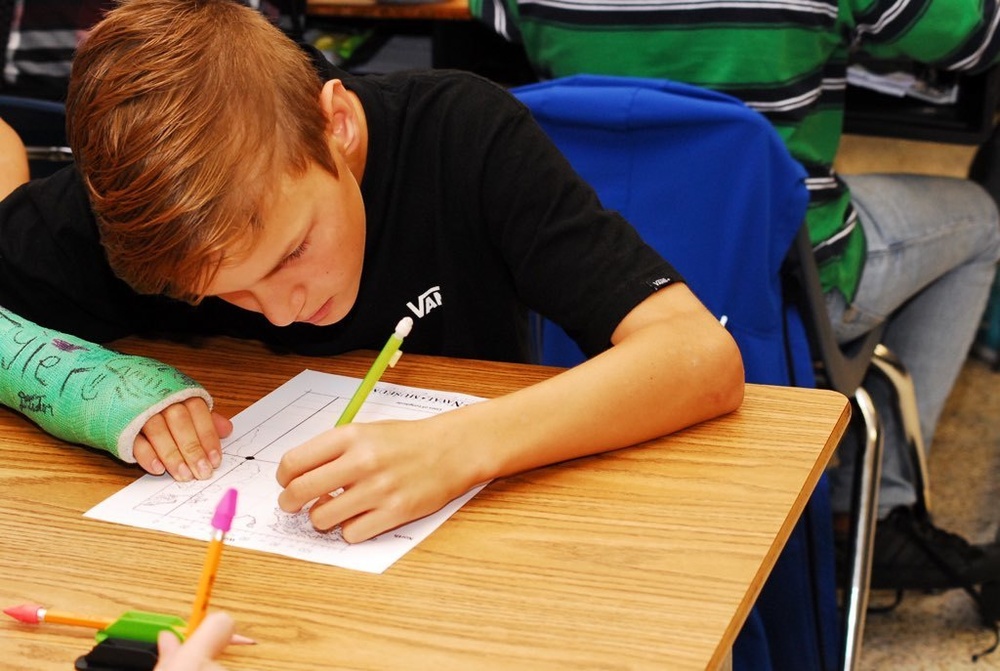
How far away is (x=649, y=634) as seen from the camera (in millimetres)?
707

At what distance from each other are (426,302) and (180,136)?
425 millimetres

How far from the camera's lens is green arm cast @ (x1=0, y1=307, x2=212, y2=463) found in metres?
0.96

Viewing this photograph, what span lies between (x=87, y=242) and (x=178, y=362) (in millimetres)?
175

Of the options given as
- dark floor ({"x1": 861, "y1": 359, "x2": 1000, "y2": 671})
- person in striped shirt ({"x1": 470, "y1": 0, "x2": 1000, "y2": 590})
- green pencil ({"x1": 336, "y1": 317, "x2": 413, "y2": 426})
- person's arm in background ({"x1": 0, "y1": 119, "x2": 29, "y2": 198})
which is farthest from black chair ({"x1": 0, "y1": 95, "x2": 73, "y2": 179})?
dark floor ({"x1": 861, "y1": 359, "x2": 1000, "y2": 671})

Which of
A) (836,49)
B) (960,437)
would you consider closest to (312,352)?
(836,49)

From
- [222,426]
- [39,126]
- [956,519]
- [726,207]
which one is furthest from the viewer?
[956,519]

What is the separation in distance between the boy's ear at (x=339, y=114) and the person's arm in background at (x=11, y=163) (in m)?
0.43

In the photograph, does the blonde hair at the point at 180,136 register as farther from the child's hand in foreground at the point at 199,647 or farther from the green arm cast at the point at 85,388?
the child's hand in foreground at the point at 199,647

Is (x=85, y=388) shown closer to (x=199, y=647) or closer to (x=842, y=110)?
(x=199, y=647)

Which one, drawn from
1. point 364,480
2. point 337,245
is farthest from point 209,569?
point 337,245

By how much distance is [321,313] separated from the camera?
1061 mm

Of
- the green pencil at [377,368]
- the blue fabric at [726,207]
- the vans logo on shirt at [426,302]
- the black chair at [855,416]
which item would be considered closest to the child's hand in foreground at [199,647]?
the green pencil at [377,368]

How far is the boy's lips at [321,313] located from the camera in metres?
1.05

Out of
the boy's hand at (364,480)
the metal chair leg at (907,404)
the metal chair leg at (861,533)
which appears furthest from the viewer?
the metal chair leg at (907,404)
